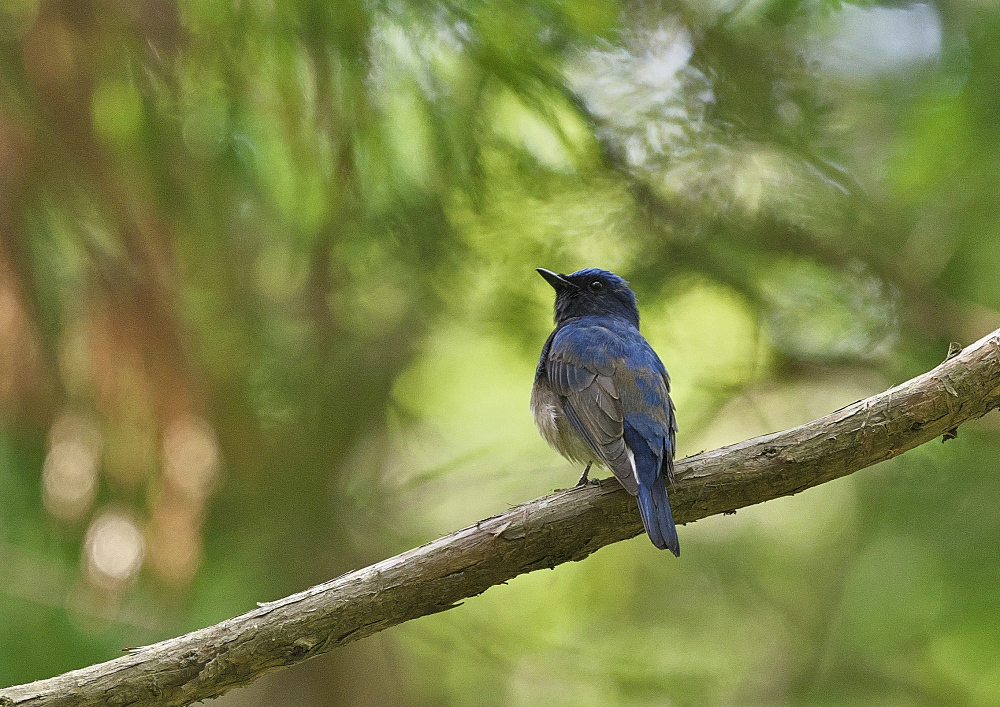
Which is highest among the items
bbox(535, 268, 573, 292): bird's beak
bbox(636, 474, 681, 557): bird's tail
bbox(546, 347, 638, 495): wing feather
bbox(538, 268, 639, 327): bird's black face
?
bbox(535, 268, 573, 292): bird's beak

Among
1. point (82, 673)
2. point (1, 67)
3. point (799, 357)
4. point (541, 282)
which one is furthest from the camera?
point (541, 282)

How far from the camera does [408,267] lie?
4.92m

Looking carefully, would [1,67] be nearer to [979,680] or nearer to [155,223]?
[155,223]

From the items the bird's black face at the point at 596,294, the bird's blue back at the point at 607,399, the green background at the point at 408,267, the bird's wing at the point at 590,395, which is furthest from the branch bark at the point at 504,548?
the green background at the point at 408,267

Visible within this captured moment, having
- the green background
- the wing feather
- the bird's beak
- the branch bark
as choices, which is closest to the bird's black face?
the bird's beak

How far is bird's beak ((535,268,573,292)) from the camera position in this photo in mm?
4457

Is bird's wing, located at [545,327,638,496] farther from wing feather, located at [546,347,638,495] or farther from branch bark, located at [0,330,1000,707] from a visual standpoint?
branch bark, located at [0,330,1000,707]

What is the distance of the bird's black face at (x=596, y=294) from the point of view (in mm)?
4535

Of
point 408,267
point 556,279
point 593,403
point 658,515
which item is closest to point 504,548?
point 658,515

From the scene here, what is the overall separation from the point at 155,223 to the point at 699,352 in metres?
3.35

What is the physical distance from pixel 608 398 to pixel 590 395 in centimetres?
9

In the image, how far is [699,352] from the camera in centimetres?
534

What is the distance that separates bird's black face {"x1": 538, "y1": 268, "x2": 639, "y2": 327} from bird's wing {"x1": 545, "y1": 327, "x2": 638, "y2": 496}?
1.54 ft

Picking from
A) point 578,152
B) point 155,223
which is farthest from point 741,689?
point 155,223
